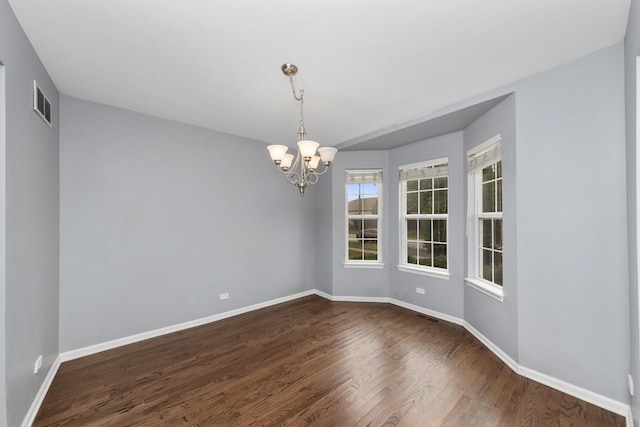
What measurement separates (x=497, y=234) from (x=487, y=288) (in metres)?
0.59

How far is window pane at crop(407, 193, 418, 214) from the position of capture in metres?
4.03

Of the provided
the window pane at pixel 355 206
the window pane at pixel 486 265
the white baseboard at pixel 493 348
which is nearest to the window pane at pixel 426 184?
the window pane at pixel 355 206

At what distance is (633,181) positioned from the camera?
1.63 metres

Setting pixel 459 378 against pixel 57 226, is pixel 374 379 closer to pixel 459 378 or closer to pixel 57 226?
pixel 459 378

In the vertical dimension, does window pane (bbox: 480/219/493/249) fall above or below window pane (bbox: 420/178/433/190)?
below

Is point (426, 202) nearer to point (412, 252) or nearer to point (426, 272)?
point (412, 252)

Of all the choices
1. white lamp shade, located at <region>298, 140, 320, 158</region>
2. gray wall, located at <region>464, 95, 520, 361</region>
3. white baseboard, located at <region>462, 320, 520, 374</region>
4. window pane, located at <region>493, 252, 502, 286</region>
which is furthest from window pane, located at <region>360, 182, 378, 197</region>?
white lamp shade, located at <region>298, 140, 320, 158</region>

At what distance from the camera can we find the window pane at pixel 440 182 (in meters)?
3.68

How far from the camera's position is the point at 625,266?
1.88 metres

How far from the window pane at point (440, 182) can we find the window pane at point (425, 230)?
1.70 feet

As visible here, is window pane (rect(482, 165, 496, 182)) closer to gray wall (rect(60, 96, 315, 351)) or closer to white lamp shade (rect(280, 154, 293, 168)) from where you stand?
white lamp shade (rect(280, 154, 293, 168))

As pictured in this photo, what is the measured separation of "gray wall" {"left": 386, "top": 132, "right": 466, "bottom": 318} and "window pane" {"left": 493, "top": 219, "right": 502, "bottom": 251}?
482 mm

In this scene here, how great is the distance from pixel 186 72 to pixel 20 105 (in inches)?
42.4

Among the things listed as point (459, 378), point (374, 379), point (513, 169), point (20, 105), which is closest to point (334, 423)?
point (374, 379)
